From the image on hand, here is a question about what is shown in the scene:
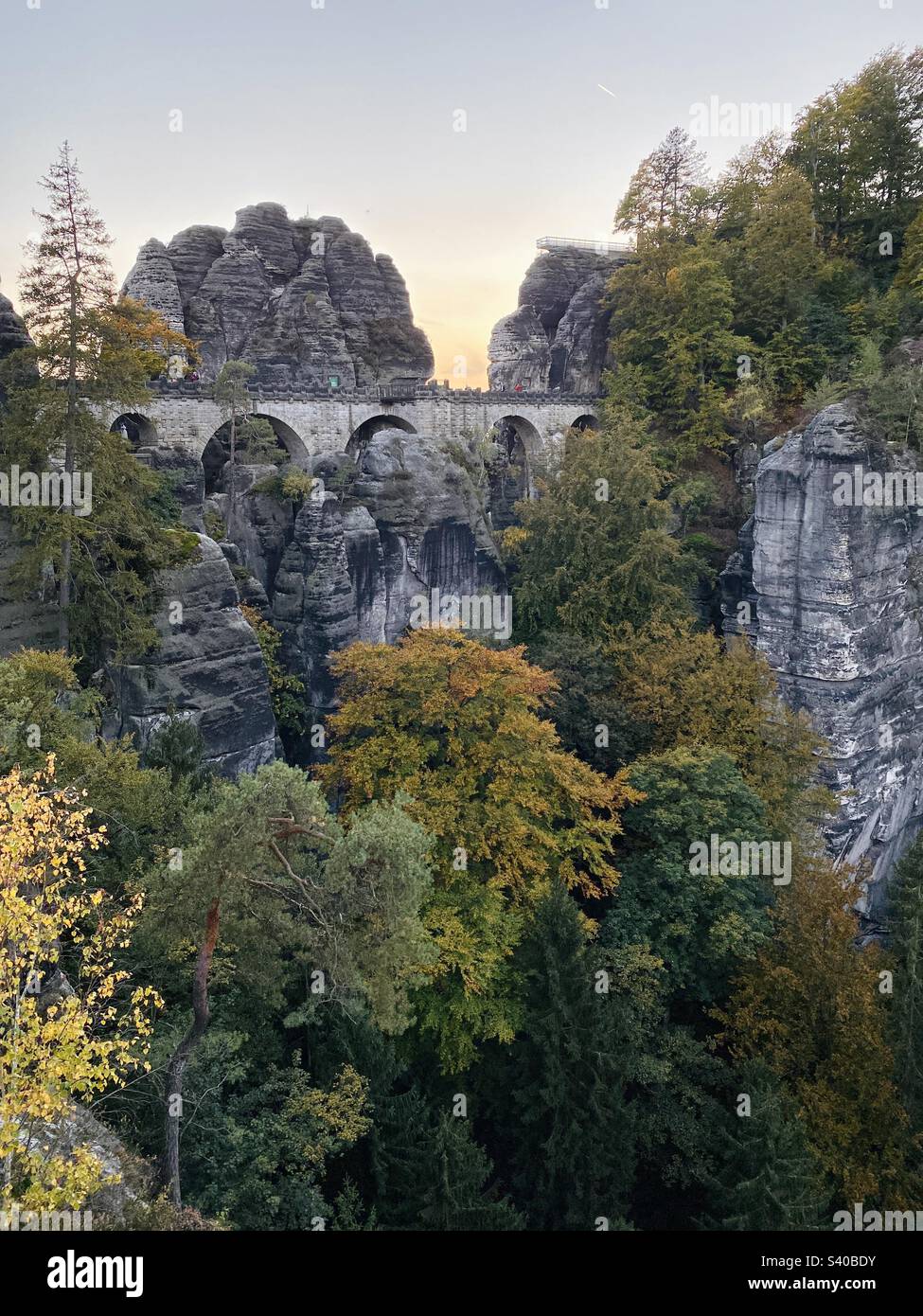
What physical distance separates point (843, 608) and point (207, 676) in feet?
59.9

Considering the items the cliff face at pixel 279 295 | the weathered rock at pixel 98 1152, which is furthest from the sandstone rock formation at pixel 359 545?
the weathered rock at pixel 98 1152

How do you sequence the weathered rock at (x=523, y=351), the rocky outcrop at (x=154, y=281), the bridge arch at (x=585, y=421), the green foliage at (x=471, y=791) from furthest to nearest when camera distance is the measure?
1. the weathered rock at (x=523, y=351)
2. the bridge arch at (x=585, y=421)
3. the rocky outcrop at (x=154, y=281)
4. the green foliage at (x=471, y=791)

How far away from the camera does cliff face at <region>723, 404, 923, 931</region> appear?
2483cm

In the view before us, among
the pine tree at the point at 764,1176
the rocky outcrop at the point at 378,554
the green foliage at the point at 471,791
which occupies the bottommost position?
the pine tree at the point at 764,1176

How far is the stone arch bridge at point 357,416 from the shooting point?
27.9 meters

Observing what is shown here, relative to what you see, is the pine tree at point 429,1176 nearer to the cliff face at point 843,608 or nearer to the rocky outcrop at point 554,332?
the cliff face at point 843,608

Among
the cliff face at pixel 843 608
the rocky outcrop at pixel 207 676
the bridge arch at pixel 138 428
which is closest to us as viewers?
the rocky outcrop at pixel 207 676

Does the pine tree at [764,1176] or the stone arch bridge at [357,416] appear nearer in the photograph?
the pine tree at [764,1176]

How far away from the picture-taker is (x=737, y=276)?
34281 millimetres

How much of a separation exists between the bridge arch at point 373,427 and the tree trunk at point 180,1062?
25749 mm

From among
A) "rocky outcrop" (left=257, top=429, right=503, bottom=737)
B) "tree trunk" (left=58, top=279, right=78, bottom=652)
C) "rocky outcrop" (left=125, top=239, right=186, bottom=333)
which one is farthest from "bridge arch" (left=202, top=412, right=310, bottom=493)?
"tree trunk" (left=58, top=279, right=78, bottom=652)

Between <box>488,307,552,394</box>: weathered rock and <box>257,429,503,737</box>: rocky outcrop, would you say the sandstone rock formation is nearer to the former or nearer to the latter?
<box>257,429,503,737</box>: rocky outcrop

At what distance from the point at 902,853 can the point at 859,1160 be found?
51.9 feet

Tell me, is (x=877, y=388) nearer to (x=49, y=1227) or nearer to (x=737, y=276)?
(x=737, y=276)
